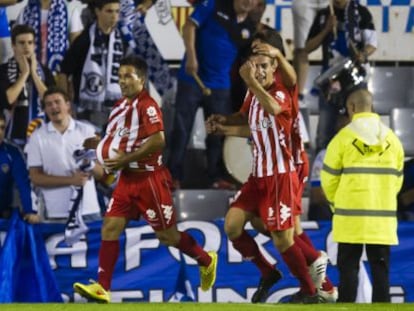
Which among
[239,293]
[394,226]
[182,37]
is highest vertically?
[182,37]

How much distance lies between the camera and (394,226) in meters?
10.5

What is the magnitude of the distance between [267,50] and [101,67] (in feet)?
11.0

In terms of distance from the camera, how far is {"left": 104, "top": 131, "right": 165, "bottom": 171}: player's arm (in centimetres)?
1067

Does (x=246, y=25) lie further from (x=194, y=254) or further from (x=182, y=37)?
(x=194, y=254)

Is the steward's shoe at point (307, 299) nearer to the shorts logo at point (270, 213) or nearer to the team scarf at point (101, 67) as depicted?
the shorts logo at point (270, 213)

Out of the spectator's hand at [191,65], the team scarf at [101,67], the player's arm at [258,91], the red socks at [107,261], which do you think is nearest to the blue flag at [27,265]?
the red socks at [107,261]

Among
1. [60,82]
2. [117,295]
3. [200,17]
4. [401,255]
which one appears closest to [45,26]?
[60,82]

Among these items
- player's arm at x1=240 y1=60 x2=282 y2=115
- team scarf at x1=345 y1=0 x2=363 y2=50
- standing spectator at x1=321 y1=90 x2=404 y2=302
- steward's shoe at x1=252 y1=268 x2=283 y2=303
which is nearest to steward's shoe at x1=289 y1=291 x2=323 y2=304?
standing spectator at x1=321 y1=90 x2=404 y2=302

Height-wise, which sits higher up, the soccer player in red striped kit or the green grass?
the soccer player in red striped kit

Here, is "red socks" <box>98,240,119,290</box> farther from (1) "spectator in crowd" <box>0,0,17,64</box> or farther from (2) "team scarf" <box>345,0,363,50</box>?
(2) "team scarf" <box>345,0,363,50</box>

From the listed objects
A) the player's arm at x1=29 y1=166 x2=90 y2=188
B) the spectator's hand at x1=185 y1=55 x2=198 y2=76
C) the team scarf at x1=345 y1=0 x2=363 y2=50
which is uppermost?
the team scarf at x1=345 y1=0 x2=363 y2=50

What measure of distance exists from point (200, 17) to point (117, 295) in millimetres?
2734

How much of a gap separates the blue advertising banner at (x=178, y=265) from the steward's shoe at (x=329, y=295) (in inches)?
46.6

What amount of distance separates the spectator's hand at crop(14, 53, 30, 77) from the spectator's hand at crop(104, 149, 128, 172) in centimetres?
243
